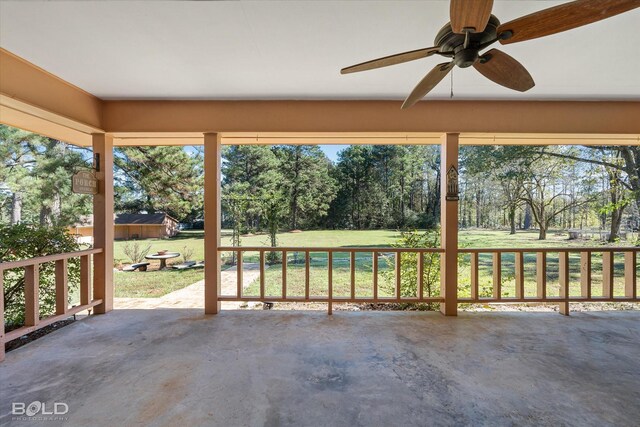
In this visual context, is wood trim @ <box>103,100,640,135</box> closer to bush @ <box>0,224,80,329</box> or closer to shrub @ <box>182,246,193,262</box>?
bush @ <box>0,224,80,329</box>

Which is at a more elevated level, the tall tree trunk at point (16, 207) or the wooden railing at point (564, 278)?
the tall tree trunk at point (16, 207)

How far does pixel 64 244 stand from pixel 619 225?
1093cm

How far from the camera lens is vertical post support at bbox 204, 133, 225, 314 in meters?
3.44

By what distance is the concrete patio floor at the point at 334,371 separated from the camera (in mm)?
1709

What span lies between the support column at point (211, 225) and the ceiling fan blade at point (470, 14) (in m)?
3.02

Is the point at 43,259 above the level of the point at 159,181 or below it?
below

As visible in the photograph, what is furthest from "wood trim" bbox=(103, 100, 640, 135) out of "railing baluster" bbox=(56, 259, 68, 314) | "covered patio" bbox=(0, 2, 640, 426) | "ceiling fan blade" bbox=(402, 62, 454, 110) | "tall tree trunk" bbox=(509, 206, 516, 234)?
"tall tree trunk" bbox=(509, 206, 516, 234)

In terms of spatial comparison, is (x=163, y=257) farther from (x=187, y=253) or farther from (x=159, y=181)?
(x=159, y=181)

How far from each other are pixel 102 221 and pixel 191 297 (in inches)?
110

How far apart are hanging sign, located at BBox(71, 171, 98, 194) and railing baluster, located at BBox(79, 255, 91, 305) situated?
851mm

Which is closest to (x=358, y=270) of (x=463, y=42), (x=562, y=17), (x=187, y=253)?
(x=187, y=253)

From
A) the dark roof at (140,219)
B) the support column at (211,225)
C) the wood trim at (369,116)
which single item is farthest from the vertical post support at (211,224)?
the dark roof at (140,219)

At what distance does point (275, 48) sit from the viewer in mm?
2268

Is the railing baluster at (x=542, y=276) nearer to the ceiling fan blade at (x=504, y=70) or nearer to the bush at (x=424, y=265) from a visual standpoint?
the bush at (x=424, y=265)
